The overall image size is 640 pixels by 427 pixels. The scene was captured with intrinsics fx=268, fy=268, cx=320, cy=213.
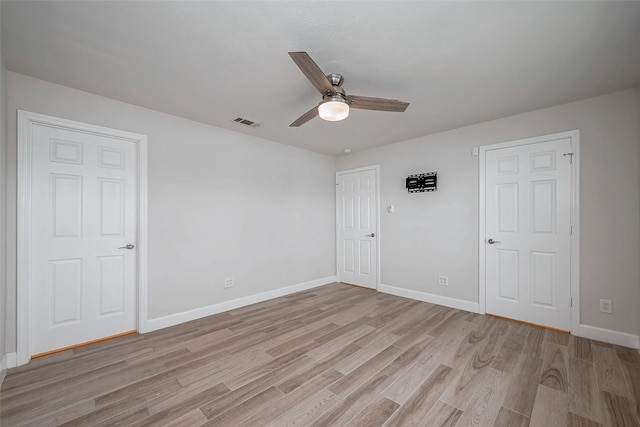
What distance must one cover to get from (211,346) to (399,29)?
3205mm

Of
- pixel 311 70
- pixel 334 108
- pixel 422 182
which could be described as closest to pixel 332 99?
pixel 334 108

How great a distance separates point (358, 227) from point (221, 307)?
2703 mm

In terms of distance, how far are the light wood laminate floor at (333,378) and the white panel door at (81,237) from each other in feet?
0.91

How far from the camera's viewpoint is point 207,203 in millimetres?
3617

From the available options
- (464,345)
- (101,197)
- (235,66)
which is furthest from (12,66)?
(464,345)

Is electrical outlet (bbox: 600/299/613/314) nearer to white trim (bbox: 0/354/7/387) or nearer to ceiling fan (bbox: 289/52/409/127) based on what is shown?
ceiling fan (bbox: 289/52/409/127)

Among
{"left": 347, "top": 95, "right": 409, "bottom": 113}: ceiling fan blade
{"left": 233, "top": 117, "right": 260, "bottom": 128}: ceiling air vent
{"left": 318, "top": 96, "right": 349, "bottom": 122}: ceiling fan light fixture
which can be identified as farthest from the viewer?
{"left": 233, "top": 117, "right": 260, "bottom": 128}: ceiling air vent

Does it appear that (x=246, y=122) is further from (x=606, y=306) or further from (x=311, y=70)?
(x=606, y=306)

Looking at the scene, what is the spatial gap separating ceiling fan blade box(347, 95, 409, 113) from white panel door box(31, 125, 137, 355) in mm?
2569

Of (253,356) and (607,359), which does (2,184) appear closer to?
(253,356)

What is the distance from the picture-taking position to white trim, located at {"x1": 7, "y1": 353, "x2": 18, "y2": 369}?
2.31 m

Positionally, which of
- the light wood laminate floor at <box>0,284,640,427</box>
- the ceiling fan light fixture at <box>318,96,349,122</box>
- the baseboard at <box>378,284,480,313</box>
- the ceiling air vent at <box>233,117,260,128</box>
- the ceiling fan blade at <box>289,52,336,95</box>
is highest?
the ceiling air vent at <box>233,117,260,128</box>

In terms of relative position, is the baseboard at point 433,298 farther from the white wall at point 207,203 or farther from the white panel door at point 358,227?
the white wall at point 207,203

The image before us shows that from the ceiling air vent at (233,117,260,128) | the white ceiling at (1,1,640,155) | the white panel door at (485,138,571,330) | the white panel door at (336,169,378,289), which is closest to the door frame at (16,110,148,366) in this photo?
the white ceiling at (1,1,640,155)
